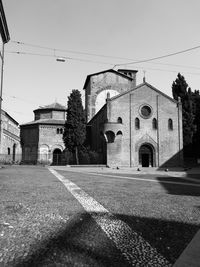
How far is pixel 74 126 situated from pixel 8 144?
15.0 meters

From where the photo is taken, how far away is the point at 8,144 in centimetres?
4112

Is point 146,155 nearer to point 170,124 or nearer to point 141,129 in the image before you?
point 141,129

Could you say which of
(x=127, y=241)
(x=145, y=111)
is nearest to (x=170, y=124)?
(x=145, y=111)

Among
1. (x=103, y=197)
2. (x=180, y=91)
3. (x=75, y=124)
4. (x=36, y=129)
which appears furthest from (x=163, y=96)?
(x=103, y=197)

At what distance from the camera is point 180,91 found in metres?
40.7

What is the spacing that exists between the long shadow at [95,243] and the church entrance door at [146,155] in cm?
2705

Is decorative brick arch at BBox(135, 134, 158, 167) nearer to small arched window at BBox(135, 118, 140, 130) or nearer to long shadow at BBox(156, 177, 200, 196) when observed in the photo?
small arched window at BBox(135, 118, 140, 130)

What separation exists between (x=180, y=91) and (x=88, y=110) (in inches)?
669

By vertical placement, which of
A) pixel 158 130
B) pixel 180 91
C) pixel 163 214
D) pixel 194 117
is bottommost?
pixel 163 214

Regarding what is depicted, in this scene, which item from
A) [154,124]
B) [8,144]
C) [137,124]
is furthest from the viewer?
[8,144]

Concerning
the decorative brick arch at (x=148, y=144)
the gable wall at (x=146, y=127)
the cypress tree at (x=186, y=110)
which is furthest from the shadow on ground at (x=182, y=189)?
the cypress tree at (x=186, y=110)

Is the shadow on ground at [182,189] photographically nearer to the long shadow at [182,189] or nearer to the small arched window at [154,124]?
the long shadow at [182,189]

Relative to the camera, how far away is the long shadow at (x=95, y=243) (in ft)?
10.0

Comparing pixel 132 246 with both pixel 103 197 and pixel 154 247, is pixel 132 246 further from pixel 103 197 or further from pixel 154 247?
pixel 103 197
